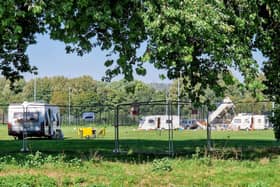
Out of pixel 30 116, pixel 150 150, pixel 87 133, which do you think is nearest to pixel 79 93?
pixel 87 133

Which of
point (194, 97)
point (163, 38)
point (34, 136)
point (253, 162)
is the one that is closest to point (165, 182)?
point (163, 38)

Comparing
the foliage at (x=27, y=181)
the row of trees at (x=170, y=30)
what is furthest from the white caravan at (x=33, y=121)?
the foliage at (x=27, y=181)

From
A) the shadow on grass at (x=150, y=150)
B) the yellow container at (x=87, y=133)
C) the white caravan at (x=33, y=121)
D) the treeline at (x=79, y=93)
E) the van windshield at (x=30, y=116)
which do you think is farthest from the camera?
the treeline at (x=79, y=93)

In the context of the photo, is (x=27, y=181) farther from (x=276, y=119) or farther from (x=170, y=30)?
(x=276, y=119)

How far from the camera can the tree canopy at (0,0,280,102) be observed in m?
A: 13.7

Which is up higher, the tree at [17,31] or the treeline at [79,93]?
the treeline at [79,93]

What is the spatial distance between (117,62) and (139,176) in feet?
13.0

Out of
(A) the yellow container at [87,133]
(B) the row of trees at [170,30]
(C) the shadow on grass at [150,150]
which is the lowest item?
(C) the shadow on grass at [150,150]

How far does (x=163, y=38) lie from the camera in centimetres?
1405

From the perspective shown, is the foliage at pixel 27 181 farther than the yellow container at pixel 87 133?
No

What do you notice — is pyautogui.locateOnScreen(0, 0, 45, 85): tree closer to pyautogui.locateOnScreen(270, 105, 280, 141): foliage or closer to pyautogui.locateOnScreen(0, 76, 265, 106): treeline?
pyautogui.locateOnScreen(270, 105, 280, 141): foliage

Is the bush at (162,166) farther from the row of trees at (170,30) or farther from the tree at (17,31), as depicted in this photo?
the tree at (17,31)

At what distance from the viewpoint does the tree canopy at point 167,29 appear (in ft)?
45.0

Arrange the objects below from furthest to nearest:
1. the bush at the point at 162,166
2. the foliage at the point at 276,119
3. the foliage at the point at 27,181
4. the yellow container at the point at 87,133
A: 1. the yellow container at the point at 87,133
2. the foliage at the point at 276,119
3. the bush at the point at 162,166
4. the foliage at the point at 27,181
